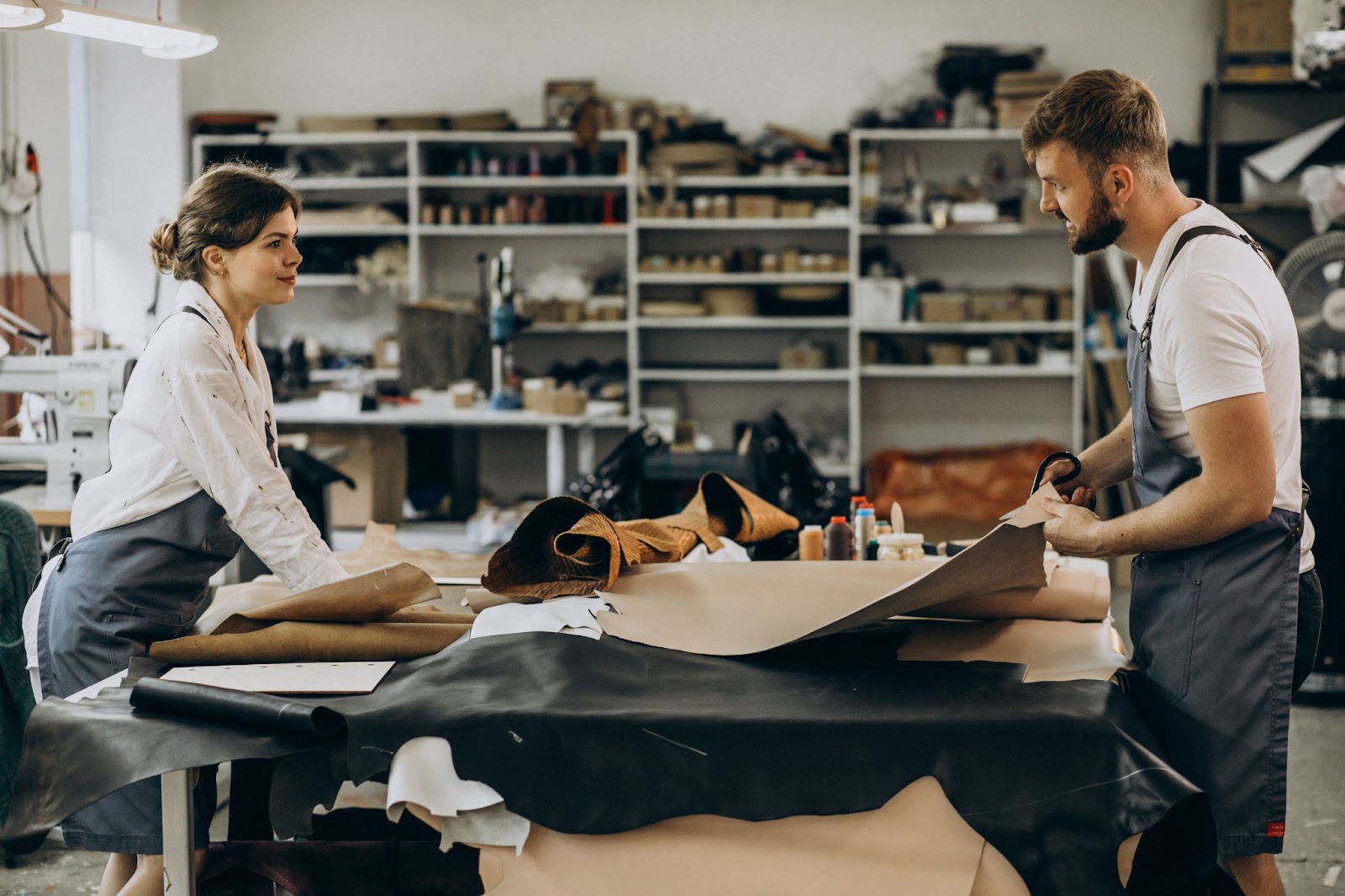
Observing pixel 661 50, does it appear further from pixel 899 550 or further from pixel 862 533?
pixel 899 550

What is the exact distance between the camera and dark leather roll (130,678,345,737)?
5.90ft

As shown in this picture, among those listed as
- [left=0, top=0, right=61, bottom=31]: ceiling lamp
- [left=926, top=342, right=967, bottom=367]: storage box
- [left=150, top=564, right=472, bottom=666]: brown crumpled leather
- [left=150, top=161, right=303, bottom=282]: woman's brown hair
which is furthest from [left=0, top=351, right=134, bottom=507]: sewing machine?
[left=926, top=342, right=967, bottom=367]: storage box

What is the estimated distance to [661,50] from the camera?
24.1 ft

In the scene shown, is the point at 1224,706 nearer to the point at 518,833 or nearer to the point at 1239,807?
the point at 1239,807

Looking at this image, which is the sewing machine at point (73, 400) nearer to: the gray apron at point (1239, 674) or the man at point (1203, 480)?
the man at point (1203, 480)

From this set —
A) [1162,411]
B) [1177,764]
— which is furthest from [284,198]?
[1177,764]

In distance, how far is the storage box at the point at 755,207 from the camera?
6961 millimetres

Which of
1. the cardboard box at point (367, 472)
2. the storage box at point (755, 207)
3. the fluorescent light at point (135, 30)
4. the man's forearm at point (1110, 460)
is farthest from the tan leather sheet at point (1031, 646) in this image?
the storage box at point (755, 207)

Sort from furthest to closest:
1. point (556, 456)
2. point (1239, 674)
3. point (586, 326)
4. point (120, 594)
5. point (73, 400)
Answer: point (586, 326)
point (556, 456)
point (73, 400)
point (120, 594)
point (1239, 674)

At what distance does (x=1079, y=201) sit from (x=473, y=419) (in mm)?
3968

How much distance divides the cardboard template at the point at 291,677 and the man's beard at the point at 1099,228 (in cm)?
130

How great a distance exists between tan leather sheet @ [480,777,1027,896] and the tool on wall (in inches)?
159

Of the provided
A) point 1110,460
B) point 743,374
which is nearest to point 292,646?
point 1110,460

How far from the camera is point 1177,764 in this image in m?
1.97
